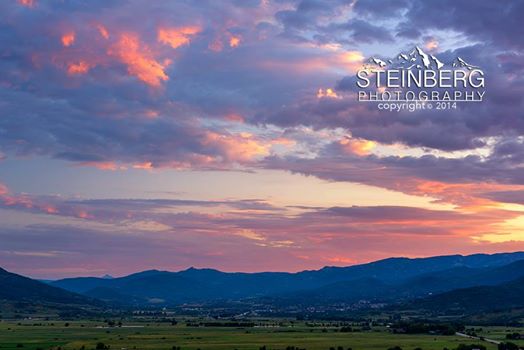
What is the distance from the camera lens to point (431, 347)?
186750 millimetres

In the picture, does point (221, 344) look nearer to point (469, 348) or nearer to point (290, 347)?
point (290, 347)

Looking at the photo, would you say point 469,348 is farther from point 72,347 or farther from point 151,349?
point 72,347

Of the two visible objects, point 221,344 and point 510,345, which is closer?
point 510,345

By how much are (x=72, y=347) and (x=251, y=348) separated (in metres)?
46.8

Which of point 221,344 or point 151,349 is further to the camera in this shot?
point 221,344

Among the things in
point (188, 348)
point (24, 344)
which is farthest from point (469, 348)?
point (24, 344)

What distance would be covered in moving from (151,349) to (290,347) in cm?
3497

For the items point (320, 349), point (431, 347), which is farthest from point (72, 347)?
point (431, 347)

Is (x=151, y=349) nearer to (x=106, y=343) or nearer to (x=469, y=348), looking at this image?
(x=106, y=343)

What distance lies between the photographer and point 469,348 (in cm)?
17662

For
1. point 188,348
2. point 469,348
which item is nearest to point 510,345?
point 469,348

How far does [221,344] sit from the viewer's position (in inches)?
7766

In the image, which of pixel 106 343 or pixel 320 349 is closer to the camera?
pixel 320 349

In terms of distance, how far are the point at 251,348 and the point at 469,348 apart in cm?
5432
